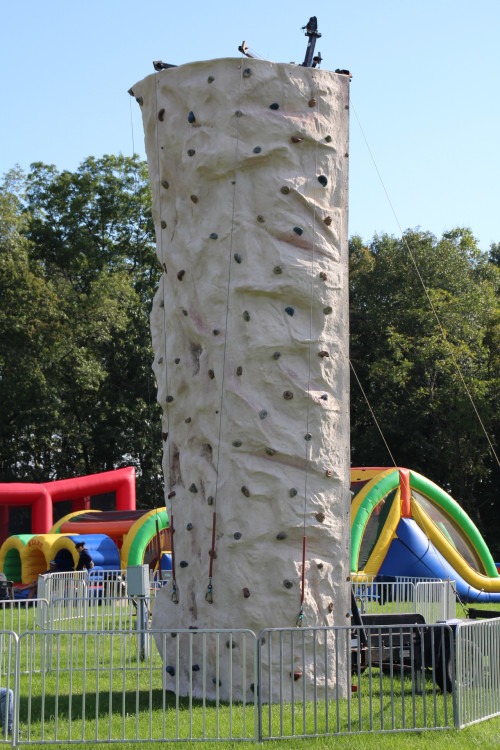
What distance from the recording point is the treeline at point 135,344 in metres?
32.5

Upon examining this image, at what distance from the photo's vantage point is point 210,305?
9.66m

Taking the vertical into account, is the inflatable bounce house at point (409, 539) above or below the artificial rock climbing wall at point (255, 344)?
below

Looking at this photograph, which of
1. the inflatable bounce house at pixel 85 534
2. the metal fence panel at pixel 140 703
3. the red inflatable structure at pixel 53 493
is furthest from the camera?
the red inflatable structure at pixel 53 493

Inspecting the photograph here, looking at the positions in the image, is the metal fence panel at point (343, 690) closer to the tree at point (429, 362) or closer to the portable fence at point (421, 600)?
the portable fence at point (421, 600)

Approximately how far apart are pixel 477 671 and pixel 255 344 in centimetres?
339

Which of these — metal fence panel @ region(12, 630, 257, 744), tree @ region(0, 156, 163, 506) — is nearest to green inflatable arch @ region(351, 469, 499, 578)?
metal fence panel @ region(12, 630, 257, 744)

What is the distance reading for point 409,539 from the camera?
1928 cm

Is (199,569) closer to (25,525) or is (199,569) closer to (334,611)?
(334,611)

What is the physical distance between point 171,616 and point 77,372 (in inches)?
933

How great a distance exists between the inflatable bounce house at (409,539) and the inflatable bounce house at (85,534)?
3.79 meters

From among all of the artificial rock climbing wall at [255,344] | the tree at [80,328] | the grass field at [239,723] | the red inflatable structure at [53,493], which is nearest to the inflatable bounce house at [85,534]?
the red inflatable structure at [53,493]

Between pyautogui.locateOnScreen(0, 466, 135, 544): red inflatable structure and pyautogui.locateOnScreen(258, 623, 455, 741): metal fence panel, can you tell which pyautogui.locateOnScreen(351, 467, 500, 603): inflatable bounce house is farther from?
pyautogui.locateOnScreen(258, 623, 455, 741): metal fence panel

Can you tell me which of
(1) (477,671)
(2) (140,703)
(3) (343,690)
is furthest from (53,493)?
(1) (477,671)

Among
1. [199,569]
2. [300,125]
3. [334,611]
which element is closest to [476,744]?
[334,611]
